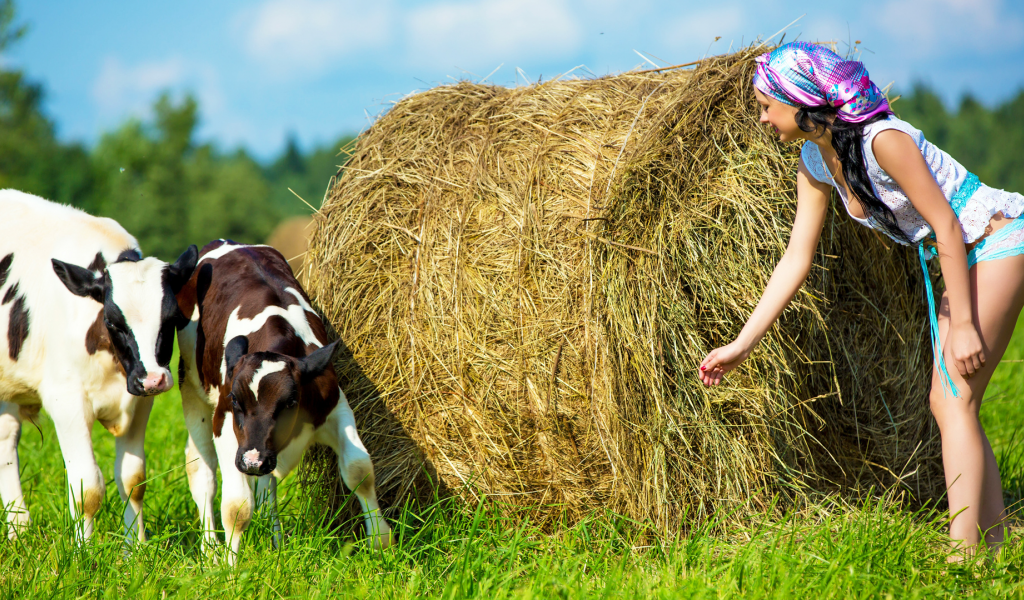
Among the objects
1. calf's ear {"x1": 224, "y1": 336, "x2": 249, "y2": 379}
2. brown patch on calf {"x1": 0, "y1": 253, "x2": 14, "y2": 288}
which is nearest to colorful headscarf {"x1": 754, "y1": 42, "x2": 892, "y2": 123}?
calf's ear {"x1": 224, "y1": 336, "x2": 249, "y2": 379}

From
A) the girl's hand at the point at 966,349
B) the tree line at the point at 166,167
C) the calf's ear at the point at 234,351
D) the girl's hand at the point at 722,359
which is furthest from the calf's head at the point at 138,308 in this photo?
the tree line at the point at 166,167

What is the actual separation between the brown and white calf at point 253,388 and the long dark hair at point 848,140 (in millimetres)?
2327

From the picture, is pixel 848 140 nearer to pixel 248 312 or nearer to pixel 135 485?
pixel 248 312

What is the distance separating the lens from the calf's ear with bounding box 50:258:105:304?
3635 mm

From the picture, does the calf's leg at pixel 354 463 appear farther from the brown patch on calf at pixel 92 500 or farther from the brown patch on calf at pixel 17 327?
the brown patch on calf at pixel 17 327

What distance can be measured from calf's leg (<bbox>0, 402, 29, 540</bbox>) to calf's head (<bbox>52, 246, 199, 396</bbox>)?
110 centimetres

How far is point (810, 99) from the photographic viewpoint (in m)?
2.84

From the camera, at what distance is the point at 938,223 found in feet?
8.97

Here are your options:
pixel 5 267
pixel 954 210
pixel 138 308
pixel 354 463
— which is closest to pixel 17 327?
pixel 5 267

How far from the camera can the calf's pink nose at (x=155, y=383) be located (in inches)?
134

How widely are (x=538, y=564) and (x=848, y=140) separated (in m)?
2.23

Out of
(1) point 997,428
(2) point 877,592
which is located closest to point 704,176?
(2) point 877,592

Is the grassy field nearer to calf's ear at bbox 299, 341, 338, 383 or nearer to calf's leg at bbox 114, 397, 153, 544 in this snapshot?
calf's leg at bbox 114, 397, 153, 544

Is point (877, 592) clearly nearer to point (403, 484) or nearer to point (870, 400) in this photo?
point (870, 400)
